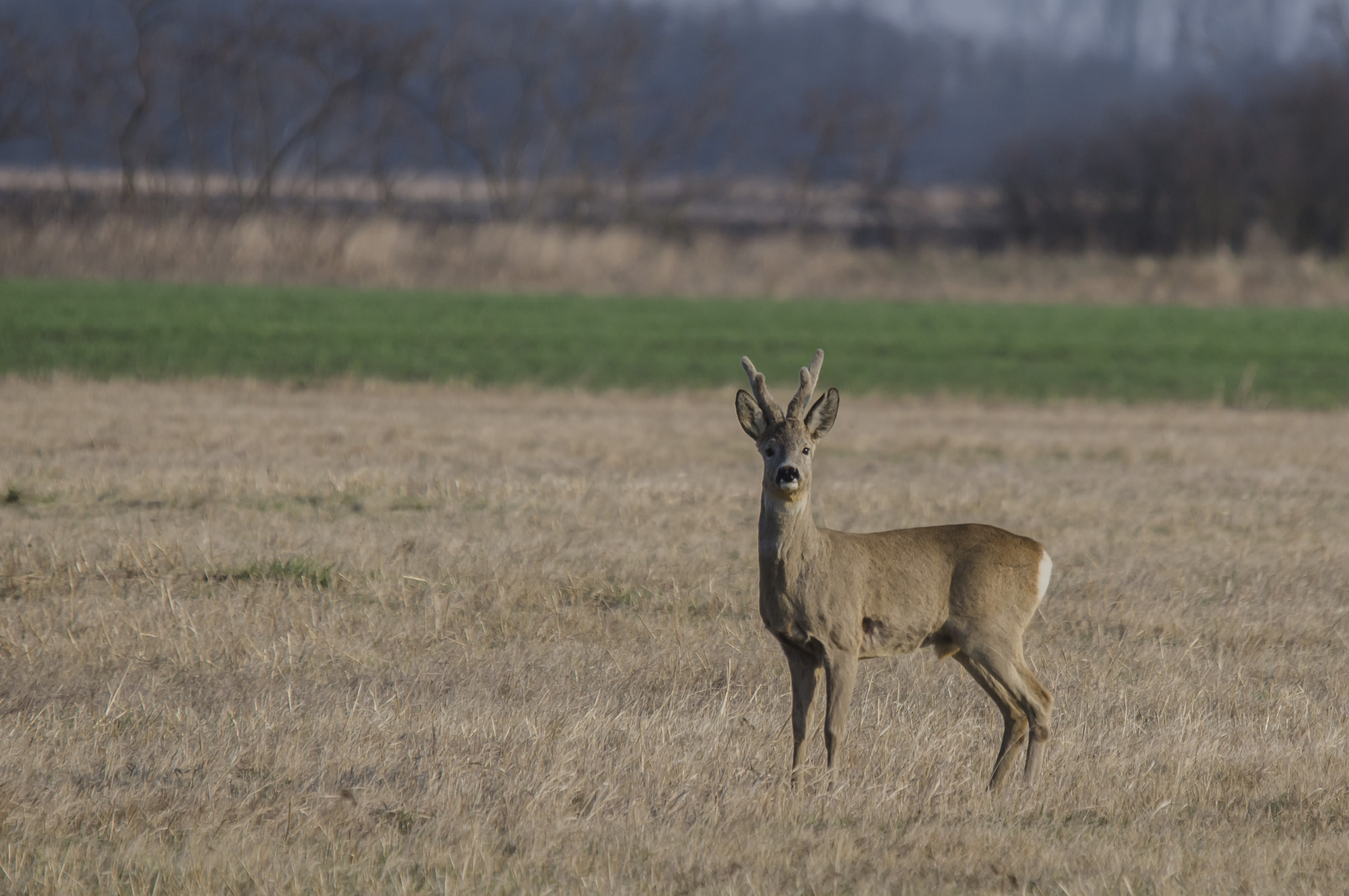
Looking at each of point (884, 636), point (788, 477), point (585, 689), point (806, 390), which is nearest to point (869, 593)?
point (884, 636)

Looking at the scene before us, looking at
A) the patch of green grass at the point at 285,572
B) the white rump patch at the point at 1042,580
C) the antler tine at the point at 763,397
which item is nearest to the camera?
the antler tine at the point at 763,397

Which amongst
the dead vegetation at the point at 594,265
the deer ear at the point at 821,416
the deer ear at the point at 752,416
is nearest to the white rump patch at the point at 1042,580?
the deer ear at the point at 821,416

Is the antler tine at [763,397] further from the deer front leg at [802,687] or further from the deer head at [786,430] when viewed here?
the deer front leg at [802,687]

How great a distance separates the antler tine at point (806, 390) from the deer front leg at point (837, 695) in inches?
36.0

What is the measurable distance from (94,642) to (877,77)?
152 meters

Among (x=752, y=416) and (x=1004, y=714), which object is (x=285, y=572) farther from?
(x=1004, y=714)

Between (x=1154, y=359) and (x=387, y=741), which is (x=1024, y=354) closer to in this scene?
(x=1154, y=359)

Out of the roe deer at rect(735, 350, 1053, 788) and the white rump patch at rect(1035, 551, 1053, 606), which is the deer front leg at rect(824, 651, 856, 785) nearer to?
the roe deer at rect(735, 350, 1053, 788)

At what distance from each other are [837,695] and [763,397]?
114 centimetres

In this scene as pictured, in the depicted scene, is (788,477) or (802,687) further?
(802,687)

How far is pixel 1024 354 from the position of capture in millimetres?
28297

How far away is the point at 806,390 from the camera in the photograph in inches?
230

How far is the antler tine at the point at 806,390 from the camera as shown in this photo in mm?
5766

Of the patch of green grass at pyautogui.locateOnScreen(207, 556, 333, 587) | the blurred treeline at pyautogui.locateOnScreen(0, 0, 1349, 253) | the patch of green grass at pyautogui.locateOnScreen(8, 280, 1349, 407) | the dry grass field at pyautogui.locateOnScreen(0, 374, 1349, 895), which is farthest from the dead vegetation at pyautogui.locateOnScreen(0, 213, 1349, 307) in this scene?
the patch of green grass at pyautogui.locateOnScreen(207, 556, 333, 587)
